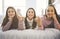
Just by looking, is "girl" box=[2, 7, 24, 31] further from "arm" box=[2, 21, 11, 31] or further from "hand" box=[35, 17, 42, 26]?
"hand" box=[35, 17, 42, 26]

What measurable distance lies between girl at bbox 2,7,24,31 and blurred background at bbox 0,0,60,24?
0.29ft

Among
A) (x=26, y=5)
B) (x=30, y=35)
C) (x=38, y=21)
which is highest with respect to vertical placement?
(x=26, y=5)

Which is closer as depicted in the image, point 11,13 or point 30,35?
point 30,35

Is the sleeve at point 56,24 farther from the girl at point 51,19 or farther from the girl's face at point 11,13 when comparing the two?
the girl's face at point 11,13

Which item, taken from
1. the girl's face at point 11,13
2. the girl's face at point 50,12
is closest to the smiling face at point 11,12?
the girl's face at point 11,13

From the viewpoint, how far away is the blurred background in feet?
4.84

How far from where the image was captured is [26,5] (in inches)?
59.3

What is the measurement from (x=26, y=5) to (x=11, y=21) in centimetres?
28

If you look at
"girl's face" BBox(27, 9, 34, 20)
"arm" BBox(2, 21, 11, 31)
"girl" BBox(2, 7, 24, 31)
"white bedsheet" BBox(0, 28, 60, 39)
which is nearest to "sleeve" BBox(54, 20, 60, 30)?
"white bedsheet" BBox(0, 28, 60, 39)

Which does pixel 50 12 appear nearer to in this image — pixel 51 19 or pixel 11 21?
pixel 51 19

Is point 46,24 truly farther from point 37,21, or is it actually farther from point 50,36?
point 50,36

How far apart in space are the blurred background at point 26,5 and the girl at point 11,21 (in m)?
0.09

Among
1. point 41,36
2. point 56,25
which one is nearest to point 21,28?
point 41,36

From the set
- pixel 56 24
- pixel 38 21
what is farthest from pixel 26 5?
pixel 56 24
